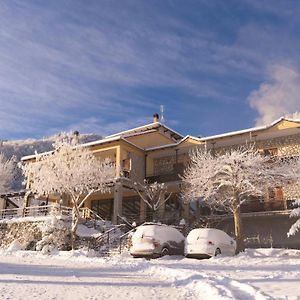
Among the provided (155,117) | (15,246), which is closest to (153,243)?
(15,246)

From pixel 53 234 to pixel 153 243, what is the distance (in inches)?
352

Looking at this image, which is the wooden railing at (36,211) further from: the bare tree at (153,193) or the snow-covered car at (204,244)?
the snow-covered car at (204,244)

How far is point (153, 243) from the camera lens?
1758cm

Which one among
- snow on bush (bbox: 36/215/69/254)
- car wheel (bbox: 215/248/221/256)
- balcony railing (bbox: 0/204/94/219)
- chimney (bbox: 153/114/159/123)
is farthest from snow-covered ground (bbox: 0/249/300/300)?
chimney (bbox: 153/114/159/123)

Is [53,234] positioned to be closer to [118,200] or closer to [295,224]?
[118,200]

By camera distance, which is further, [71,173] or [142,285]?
[71,173]

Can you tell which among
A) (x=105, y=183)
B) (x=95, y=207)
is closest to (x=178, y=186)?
(x=105, y=183)

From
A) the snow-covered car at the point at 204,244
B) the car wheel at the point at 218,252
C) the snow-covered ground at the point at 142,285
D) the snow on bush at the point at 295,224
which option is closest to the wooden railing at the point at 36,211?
the snow-covered car at the point at 204,244

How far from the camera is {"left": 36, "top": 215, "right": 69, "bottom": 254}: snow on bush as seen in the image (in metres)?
23.4

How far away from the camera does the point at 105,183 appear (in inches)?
1106

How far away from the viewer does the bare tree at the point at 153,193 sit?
28.9m

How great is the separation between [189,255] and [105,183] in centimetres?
1210

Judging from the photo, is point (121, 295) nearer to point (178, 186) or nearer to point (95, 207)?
point (178, 186)

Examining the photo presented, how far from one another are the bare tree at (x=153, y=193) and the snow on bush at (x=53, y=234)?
22.6ft
